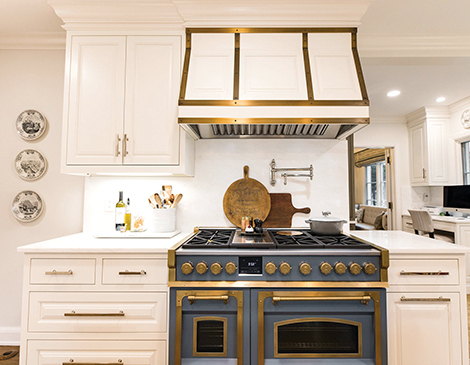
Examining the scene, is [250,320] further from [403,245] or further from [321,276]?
[403,245]

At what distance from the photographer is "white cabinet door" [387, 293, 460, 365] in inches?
61.0

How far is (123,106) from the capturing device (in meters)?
1.91

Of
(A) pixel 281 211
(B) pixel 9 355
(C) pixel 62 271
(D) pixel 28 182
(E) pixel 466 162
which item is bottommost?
(B) pixel 9 355

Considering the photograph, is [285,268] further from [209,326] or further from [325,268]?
[209,326]

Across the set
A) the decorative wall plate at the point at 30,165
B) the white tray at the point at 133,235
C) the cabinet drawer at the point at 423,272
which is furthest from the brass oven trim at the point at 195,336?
the decorative wall plate at the point at 30,165

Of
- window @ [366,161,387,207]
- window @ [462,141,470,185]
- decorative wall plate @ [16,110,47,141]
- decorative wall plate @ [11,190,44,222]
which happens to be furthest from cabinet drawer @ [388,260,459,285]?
window @ [366,161,387,207]

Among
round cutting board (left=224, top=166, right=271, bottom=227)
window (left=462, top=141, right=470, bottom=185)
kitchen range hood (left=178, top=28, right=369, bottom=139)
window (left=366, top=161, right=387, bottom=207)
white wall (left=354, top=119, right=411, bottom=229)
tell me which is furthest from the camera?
window (left=366, top=161, right=387, bottom=207)

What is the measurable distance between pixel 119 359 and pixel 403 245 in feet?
5.96

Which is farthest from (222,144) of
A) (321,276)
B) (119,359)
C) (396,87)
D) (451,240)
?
(451,240)

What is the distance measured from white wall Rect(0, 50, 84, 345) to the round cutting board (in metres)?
1.26

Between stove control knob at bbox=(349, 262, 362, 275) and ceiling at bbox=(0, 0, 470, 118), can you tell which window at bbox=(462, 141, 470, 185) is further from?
stove control knob at bbox=(349, 262, 362, 275)

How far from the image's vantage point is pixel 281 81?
1838 millimetres

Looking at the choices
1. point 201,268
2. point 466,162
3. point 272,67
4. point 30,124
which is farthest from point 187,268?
point 466,162

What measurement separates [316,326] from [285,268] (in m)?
0.37
